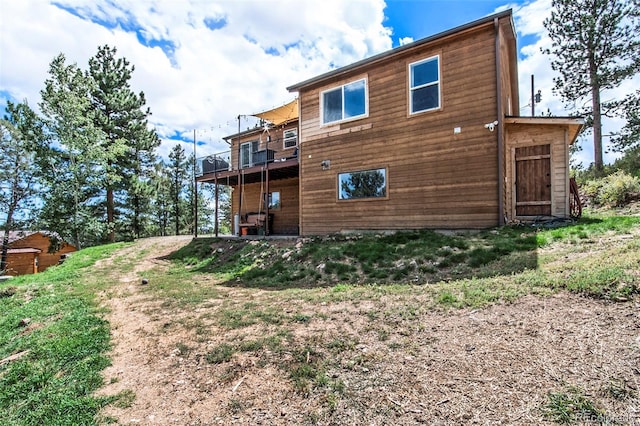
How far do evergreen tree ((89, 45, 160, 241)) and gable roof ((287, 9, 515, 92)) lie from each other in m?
16.7

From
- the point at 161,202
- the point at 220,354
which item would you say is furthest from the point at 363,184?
the point at 161,202

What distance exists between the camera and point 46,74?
19.2 m

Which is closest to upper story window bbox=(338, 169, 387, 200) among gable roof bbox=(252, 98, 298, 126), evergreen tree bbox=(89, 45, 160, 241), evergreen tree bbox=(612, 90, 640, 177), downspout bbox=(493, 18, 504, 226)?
downspout bbox=(493, 18, 504, 226)

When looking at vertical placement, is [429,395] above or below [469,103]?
below

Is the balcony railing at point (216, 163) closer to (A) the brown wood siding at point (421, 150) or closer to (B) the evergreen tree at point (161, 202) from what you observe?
(A) the brown wood siding at point (421, 150)

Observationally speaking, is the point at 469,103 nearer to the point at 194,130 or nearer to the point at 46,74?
the point at 194,130

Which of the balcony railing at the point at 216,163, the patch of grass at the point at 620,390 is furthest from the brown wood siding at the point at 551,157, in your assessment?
the balcony railing at the point at 216,163

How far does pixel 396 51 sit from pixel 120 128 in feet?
75.2

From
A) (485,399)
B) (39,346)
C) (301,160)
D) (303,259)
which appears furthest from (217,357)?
(301,160)

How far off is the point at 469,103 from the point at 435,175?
214 centimetres

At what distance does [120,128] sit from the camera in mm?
24219

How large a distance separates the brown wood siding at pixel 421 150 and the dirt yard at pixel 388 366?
5.21 metres

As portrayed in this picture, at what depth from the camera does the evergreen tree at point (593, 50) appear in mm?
15797

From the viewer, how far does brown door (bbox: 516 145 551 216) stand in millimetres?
9039
